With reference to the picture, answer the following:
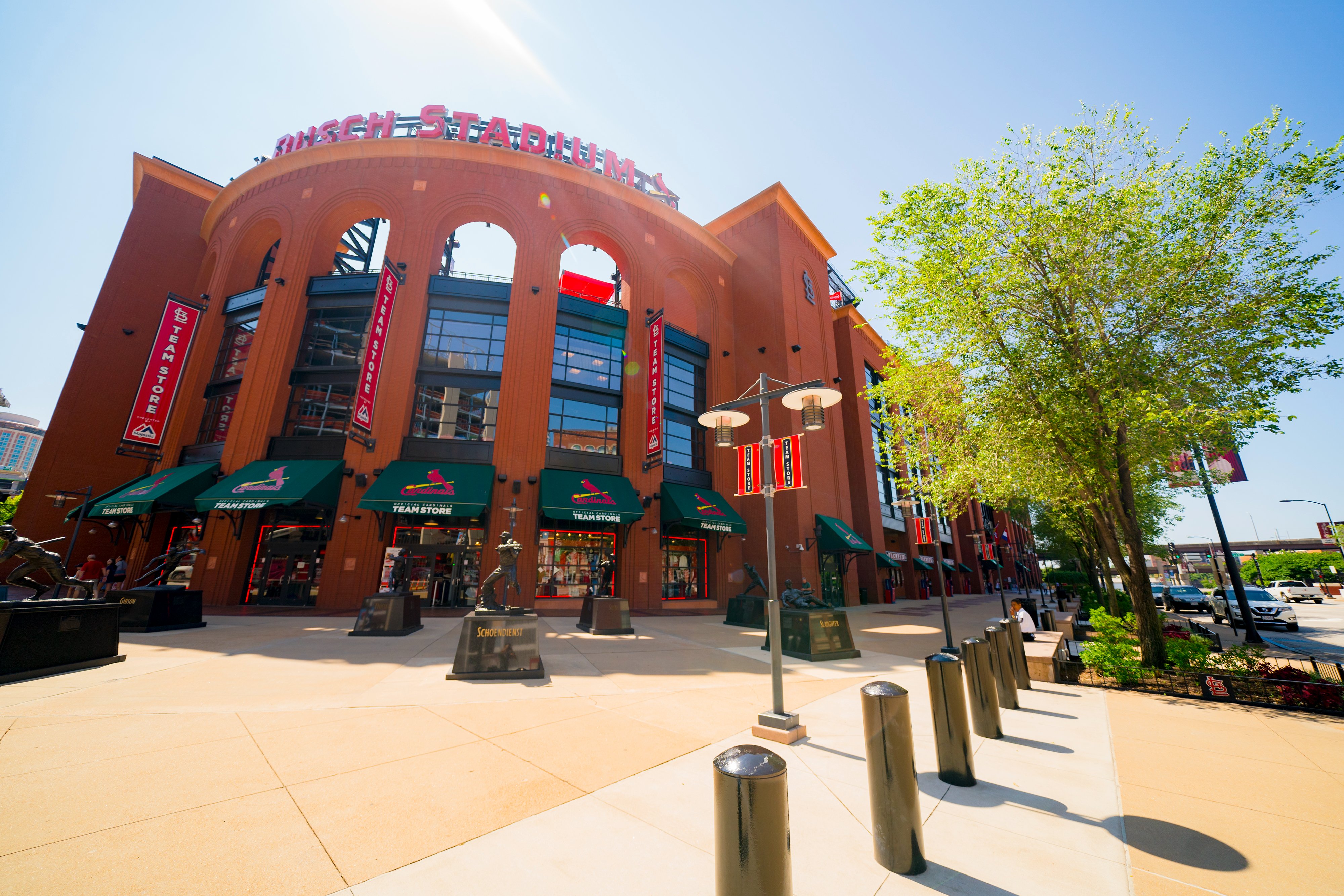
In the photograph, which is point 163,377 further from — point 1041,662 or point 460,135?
point 1041,662

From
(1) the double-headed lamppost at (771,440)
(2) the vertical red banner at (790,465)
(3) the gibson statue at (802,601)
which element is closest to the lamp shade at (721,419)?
(1) the double-headed lamppost at (771,440)

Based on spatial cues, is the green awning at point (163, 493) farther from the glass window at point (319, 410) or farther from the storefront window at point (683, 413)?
the storefront window at point (683, 413)

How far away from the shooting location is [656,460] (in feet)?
67.6

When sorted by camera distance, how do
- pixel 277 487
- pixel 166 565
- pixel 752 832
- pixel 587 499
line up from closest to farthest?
pixel 752 832, pixel 166 565, pixel 277 487, pixel 587 499

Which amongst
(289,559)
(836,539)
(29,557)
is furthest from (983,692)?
(289,559)

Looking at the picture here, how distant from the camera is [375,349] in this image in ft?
58.5

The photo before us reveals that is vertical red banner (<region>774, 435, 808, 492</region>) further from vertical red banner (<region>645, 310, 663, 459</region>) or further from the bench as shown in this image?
vertical red banner (<region>645, 310, 663, 459</region>)

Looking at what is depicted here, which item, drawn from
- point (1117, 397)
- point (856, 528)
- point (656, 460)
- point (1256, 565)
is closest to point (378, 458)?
point (656, 460)

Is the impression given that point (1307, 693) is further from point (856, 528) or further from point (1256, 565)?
point (1256, 565)

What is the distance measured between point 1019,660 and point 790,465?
5213 mm

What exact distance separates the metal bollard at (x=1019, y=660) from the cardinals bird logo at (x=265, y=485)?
21.0m

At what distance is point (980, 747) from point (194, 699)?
9.64 metres

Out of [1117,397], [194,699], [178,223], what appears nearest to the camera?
[194,699]

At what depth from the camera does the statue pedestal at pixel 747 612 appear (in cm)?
1561
